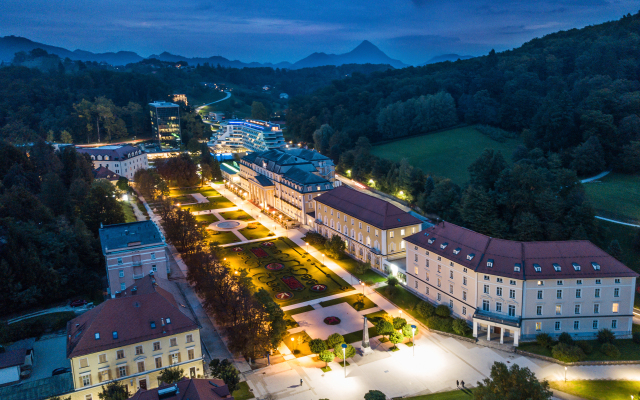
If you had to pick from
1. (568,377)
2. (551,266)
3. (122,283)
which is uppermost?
(551,266)

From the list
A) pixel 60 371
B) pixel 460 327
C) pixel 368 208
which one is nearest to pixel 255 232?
pixel 368 208

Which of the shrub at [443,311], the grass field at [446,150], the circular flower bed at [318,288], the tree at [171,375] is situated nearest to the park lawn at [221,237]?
the circular flower bed at [318,288]

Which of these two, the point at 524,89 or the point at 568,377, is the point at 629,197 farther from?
the point at 524,89

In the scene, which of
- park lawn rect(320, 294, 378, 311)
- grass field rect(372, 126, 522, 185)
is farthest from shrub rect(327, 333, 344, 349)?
grass field rect(372, 126, 522, 185)

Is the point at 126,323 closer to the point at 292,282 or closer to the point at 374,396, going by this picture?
the point at 374,396

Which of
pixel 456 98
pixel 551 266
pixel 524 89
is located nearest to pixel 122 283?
pixel 551 266

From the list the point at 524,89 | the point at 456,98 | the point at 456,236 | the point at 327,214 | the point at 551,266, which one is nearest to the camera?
the point at 551,266
